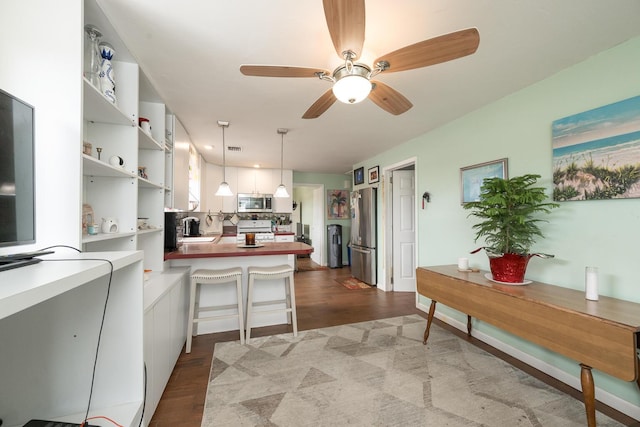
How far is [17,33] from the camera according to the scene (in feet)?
3.39

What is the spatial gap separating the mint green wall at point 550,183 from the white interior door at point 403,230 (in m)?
1.12

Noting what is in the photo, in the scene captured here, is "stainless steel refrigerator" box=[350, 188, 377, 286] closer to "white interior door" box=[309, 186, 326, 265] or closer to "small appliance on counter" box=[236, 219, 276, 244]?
"white interior door" box=[309, 186, 326, 265]

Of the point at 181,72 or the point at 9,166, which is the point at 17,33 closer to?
the point at 9,166

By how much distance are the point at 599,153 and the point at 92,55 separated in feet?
10.3

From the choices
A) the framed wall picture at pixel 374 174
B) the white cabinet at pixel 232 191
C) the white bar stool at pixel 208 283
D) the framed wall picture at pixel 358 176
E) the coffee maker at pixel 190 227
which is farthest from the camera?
the white cabinet at pixel 232 191

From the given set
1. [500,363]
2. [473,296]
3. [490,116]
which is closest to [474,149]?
[490,116]

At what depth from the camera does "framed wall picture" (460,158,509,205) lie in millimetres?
2247

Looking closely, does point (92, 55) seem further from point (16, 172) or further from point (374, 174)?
point (374, 174)

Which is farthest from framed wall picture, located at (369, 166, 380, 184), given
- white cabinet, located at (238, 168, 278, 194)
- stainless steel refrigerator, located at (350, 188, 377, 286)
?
white cabinet, located at (238, 168, 278, 194)

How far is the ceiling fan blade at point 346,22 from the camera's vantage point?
981 millimetres

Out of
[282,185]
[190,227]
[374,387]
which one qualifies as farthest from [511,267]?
[190,227]

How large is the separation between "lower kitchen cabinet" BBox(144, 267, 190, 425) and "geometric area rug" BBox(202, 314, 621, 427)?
32cm

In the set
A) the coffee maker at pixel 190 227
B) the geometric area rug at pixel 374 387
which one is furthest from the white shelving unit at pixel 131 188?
the coffee maker at pixel 190 227

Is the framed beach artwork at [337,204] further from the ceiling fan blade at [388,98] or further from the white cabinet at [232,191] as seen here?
the ceiling fan blade at [388,98]
